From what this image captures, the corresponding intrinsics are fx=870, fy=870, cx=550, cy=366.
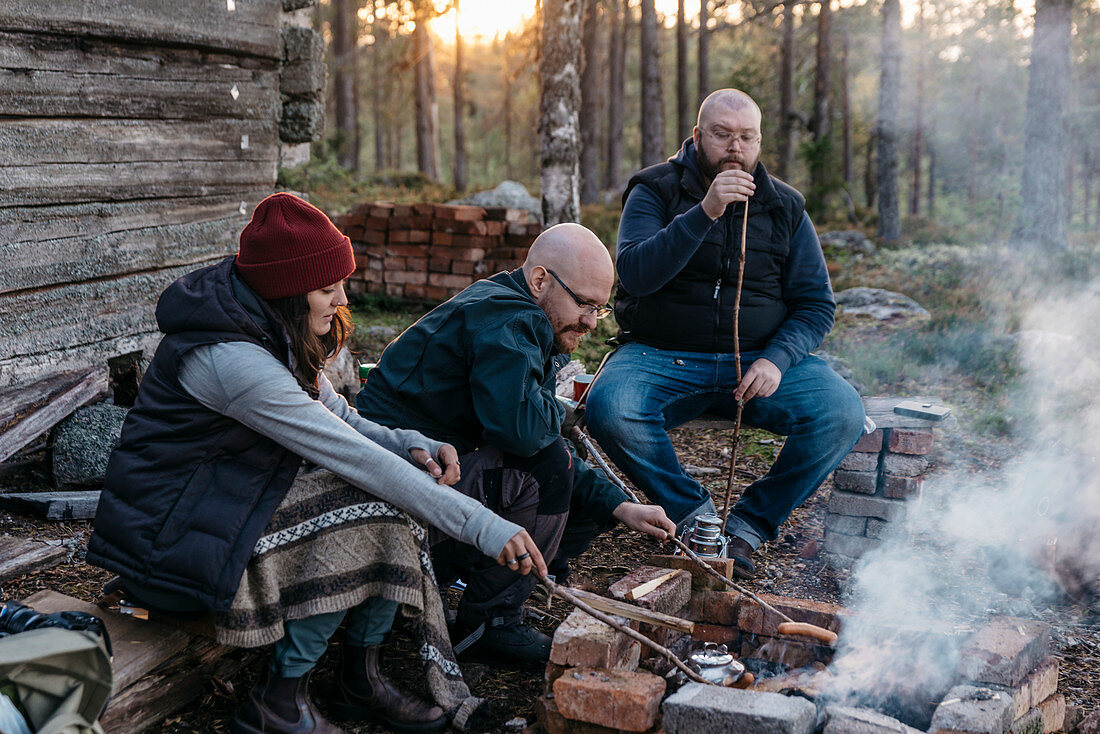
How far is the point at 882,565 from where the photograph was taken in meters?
3.68

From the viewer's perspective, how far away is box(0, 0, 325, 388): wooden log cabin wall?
4.01 metres

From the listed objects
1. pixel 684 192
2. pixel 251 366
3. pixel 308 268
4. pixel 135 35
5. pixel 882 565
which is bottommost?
pixel 882 565

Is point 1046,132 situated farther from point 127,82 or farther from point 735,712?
point 735,712

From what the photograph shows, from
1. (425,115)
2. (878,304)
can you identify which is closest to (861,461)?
(878,304)

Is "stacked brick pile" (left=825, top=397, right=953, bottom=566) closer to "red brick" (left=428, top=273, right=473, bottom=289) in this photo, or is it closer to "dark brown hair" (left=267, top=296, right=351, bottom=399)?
"dark brown hair" (left=267, top=296, right=351, bottom=399)

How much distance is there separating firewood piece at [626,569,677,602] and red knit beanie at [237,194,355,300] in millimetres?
1271

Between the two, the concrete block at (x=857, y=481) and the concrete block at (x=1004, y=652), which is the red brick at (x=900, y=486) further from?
the concrete block at (x=1004, y=652)

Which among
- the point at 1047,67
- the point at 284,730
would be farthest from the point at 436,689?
the point at 1047,67

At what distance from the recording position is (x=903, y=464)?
3.72 m

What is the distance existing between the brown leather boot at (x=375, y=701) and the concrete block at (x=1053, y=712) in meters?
1.69

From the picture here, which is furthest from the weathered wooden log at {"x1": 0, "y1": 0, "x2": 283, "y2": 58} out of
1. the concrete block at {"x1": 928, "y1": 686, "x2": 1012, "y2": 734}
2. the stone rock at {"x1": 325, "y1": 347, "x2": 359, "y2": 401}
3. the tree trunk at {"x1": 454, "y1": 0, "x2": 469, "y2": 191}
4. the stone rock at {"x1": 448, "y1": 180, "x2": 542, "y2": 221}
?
the tree trunk at {"x1": 454, "y1": 0, "x2": 469, "y2": 191}

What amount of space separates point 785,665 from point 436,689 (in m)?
1.09

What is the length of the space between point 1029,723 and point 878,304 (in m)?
7.72

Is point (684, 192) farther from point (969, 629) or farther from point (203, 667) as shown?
point (203, 667)
